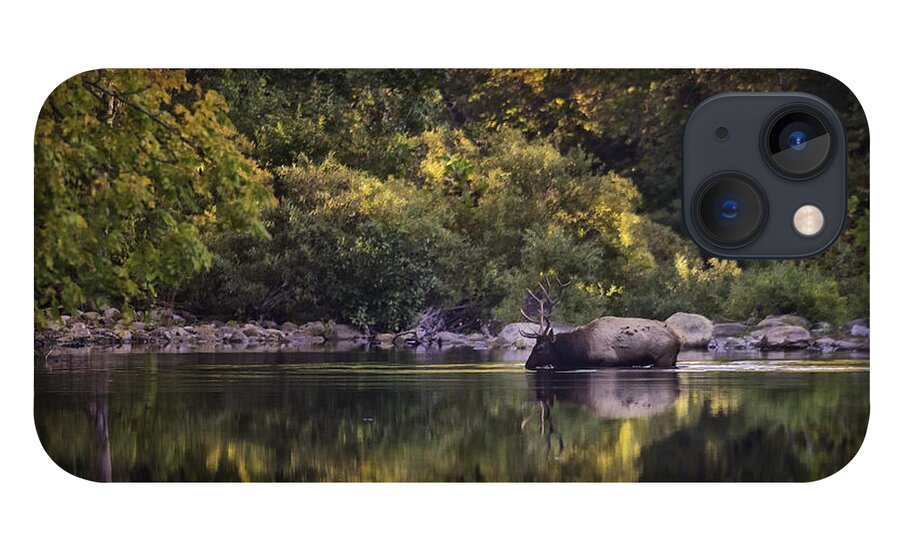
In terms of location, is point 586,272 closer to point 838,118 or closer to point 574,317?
point 574,317

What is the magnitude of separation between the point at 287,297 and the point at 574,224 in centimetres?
180

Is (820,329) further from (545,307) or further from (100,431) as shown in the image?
(100,431)

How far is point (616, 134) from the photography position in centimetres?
1195

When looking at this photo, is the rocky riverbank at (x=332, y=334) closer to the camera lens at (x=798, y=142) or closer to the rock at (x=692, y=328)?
the rock at (x=692, y=328)

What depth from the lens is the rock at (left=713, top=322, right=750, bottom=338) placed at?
38.8 ft

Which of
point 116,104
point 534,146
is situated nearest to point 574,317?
point 534,146

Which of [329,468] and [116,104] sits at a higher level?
[116,104]

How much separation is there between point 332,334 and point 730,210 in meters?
2.51

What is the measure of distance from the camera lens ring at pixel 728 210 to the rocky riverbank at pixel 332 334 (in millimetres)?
512

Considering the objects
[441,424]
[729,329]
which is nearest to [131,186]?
[441,424]

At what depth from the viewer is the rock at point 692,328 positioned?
11758 mm

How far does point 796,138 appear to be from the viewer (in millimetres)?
11688

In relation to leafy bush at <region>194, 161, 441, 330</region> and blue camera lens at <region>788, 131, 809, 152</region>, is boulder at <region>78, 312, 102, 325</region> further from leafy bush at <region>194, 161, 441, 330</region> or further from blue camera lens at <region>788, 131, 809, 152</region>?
blue camera lens at <region>788, 131, 809, 152</region>

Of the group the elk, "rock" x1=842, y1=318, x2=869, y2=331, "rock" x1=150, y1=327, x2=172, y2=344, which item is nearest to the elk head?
the elk
